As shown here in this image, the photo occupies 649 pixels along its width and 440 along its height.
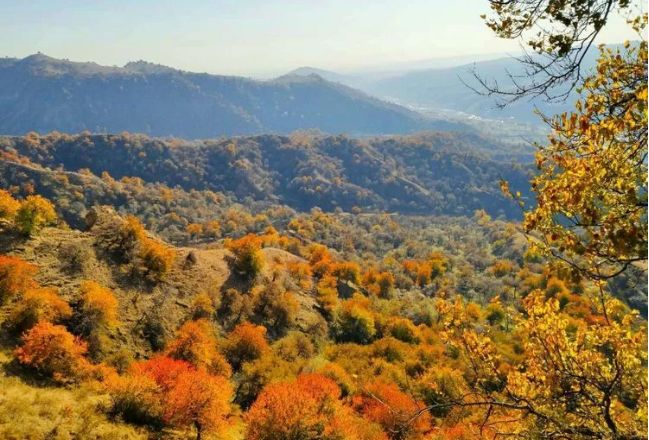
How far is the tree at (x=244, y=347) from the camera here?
55.1 metres

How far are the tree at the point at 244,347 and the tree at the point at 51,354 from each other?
18.9 metres

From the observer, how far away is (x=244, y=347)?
55.8 metres

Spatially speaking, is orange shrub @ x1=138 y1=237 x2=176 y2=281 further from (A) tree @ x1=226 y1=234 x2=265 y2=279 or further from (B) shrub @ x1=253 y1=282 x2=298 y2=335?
(A) tree @ x1=226 y1=234 x2=265 y2=279

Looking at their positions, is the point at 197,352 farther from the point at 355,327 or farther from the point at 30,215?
the point at 355,327

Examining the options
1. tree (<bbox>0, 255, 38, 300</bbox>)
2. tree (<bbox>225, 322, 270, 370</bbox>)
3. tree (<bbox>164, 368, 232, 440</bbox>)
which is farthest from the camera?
tree (<bbox>225, 322, 270, 370</bbox>)

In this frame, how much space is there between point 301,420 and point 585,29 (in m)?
32.3

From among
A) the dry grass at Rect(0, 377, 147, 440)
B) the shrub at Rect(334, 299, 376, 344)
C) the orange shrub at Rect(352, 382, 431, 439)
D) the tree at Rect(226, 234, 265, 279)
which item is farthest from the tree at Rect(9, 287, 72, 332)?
the shrub at Rect(334, 299, 376, 344)

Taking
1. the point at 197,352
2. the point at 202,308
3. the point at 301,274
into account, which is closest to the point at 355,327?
the point at 301,274

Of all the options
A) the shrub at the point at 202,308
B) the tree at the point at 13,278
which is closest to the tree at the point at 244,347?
the shrub at the point at 202,308

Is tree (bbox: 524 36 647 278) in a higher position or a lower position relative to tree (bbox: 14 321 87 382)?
higher

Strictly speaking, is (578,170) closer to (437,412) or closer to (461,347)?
(461,347)

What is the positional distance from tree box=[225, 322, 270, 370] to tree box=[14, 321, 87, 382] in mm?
18879

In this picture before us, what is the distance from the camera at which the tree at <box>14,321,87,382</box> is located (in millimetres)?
36906

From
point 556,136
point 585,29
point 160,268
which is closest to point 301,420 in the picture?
point 556,136
